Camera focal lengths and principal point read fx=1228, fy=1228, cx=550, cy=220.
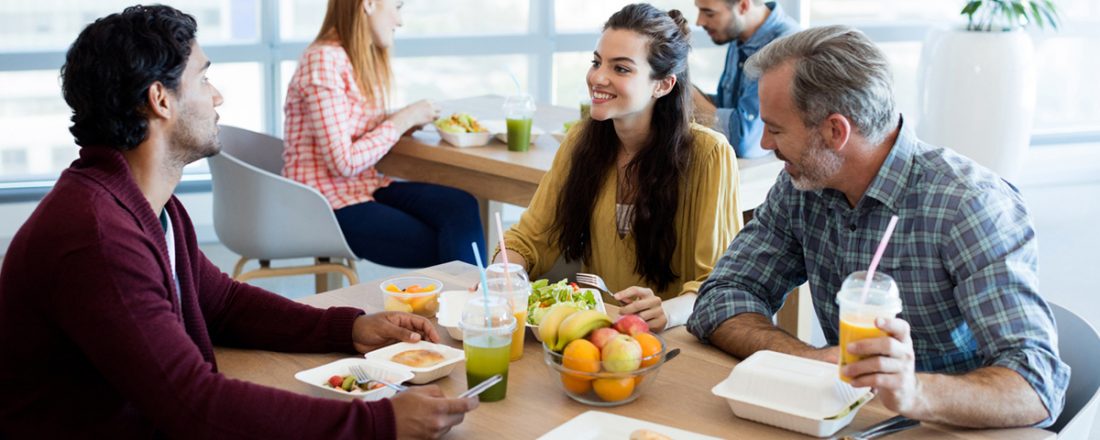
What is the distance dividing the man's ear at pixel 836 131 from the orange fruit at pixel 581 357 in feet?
1.73

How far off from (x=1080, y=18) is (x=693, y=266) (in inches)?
191

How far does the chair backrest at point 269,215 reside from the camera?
11.2 ft

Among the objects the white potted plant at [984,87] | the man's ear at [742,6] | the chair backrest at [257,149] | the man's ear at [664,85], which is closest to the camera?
the man's ear at [664,85]

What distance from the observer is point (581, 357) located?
5.52 ft

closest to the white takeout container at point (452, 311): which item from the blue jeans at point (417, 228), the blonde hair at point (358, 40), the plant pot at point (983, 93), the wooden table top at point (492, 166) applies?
the wooden table top at point (492, 166)

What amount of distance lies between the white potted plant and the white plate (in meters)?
4.44

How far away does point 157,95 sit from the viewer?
1.70 metres

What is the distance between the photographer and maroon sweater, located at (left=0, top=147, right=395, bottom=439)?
1522 mm

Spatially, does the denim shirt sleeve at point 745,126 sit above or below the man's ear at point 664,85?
below

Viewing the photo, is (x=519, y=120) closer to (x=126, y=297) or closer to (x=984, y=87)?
(x=126, y=297)

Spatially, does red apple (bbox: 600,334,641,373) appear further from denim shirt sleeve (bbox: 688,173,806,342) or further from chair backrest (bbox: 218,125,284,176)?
chair backrest (bbox: 218,125,284,176)

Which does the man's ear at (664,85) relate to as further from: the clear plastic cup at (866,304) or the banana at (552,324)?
the clear plastic cup at (866,304)

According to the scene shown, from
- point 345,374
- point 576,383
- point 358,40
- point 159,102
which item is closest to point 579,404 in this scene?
point 576,383

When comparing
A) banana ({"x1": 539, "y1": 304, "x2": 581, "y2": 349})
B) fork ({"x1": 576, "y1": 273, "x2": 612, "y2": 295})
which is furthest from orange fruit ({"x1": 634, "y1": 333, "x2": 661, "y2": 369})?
fork ({"x1": 576, "y1": 273, "x2": 612, "y2": 295})
